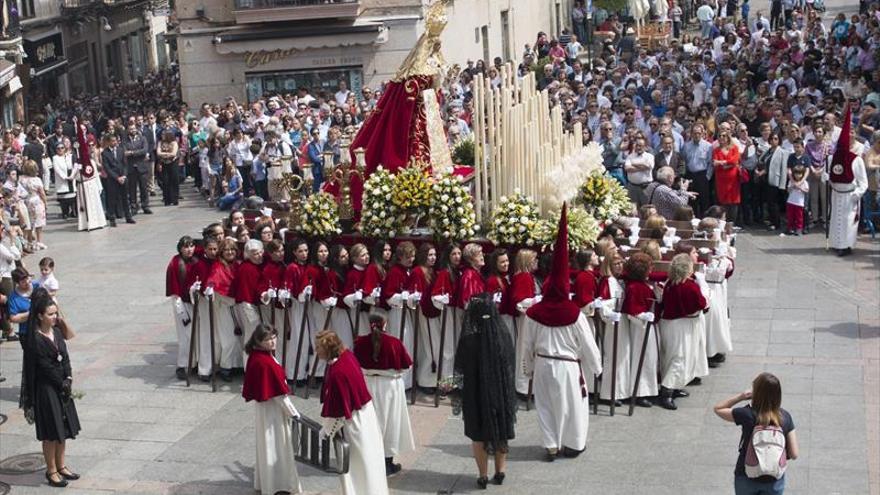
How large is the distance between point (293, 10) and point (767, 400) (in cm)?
2467

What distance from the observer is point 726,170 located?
834 inches

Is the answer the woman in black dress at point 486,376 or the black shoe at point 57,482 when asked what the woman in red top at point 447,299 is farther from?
the black shoe at point 57,482

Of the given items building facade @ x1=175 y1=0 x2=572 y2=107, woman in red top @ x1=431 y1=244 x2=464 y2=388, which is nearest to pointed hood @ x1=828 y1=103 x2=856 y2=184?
woman in red top @ x1=431 y1=244 x2=464 y2=388

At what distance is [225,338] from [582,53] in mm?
25312

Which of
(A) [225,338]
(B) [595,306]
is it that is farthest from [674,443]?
(A) [225,338]

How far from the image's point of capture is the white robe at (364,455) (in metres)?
11.8

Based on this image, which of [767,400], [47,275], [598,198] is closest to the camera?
[767,400]

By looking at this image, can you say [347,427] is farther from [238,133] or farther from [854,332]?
[238,133]

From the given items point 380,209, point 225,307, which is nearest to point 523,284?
point 380,209

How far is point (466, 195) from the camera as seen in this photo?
592 inches

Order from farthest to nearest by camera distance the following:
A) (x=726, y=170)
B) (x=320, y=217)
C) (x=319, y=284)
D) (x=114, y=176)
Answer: (x=114, y=176) → (x=726, y=170) → (x=320, y=217) → (x=319, y=284)

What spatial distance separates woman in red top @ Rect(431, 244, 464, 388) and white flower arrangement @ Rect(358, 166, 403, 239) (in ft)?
2.28

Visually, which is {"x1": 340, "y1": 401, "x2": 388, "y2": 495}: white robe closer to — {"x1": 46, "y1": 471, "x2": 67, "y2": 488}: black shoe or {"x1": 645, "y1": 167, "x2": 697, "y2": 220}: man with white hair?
{"x1": 46, "y1": 471, "x2": 67, "y2": 488}: black shoe

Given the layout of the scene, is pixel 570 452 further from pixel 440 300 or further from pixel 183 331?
pixel 183 331
